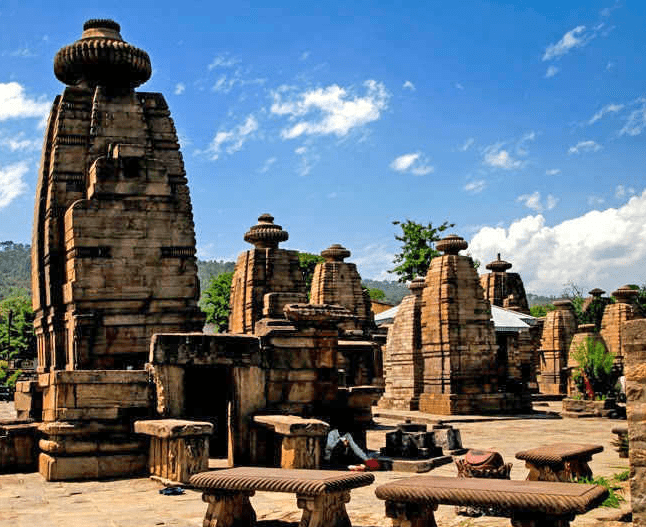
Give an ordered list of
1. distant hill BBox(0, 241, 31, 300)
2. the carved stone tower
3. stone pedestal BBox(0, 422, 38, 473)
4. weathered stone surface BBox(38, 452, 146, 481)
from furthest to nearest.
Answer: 1. distant hill BBox(0, 241, 31, 300)
2. the carved stone tower
3. stone pedestal BBox(0, 422, 38, 473)
4. weathered stone surface BBox(38, 452, 146, 481)

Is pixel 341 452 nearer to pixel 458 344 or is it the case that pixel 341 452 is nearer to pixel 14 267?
pixel 458 344

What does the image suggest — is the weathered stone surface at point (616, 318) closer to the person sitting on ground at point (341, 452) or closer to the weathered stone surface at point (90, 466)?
the person sitting on ground at point (341, 452)

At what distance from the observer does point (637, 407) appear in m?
5.38

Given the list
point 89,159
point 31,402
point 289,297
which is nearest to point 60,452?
point 31,402

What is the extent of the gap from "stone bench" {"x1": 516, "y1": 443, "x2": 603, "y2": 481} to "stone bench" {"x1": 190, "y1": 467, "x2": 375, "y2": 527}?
2.50 meters

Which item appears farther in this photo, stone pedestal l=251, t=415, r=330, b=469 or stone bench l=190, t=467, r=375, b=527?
stone pedestal l=251, t=415, r=330, b=469

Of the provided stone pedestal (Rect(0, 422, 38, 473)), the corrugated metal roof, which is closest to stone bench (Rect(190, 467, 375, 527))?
stone pedestal (Rect(0, 422, 38, 473))

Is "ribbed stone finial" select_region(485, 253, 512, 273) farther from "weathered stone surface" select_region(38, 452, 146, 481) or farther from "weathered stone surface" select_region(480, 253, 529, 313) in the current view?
"weathered stone surface" select_region(38, 452, 146, 481)

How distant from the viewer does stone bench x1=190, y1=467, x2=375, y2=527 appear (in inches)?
243

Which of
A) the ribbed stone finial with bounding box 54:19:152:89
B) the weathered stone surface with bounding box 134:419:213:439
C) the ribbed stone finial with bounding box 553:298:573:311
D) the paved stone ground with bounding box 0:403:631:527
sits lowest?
the paved stone ground with bounding box 0:403:631:527

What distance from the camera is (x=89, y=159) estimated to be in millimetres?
13750

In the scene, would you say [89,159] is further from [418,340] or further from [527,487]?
[418,340]

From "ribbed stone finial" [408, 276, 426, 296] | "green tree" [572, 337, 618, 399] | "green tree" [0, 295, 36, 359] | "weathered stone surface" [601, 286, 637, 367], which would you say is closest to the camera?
"green tree" [572, 337, 618, 399]

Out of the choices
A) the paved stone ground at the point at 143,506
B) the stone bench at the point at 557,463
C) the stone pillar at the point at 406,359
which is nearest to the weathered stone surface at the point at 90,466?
the paved stone ground at the point at 143,506
